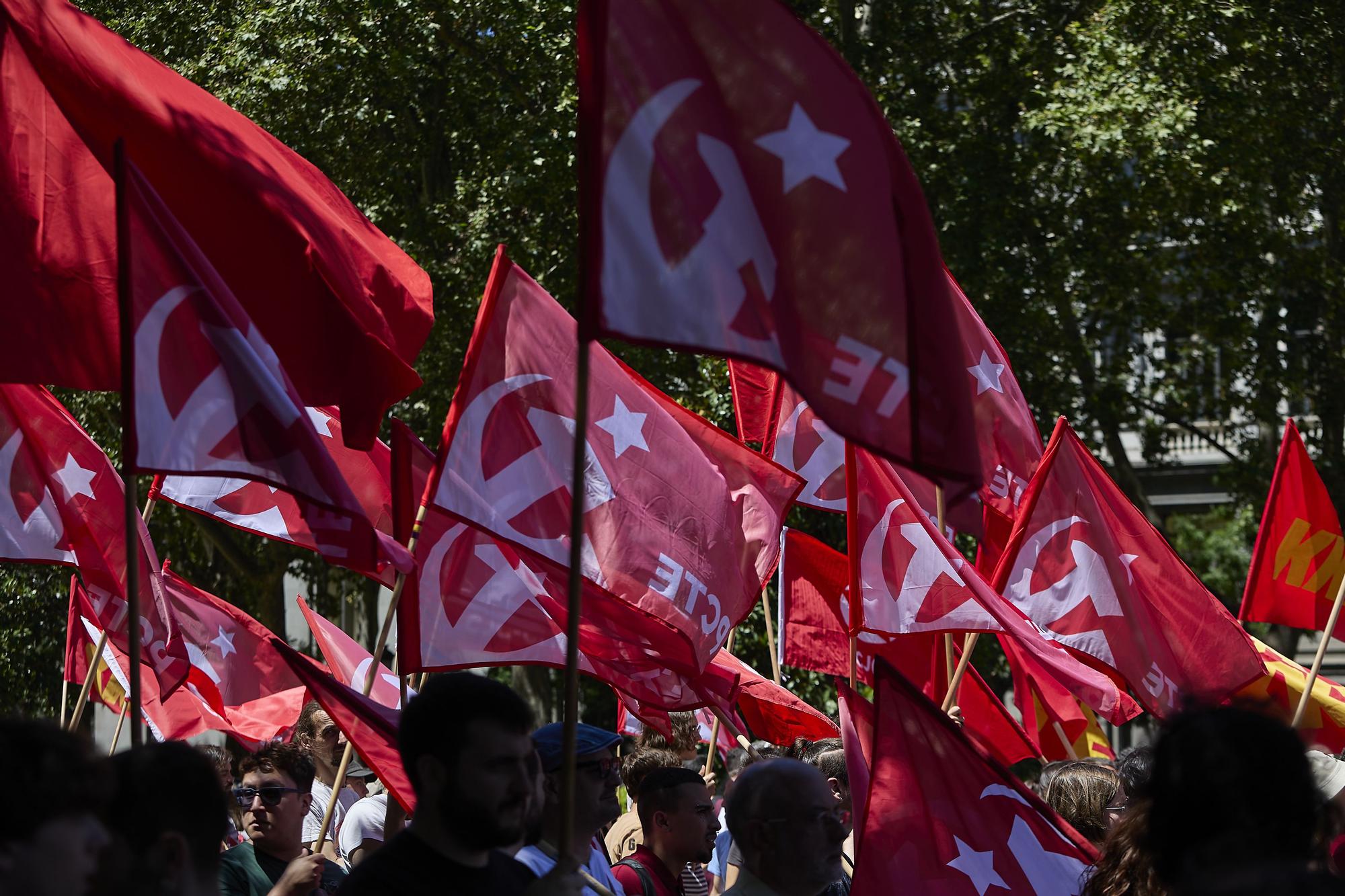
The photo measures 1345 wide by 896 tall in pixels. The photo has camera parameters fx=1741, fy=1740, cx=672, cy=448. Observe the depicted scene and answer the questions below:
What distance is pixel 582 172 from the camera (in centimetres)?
376

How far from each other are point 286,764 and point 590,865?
115 cm

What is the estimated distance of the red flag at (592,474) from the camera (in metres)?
6.12

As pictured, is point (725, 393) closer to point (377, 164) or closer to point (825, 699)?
point (825, 699)

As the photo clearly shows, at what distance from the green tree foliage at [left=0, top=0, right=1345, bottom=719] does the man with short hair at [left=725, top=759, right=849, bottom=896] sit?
37.7ft

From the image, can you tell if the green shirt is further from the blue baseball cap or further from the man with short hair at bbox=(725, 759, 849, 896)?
the man with short hair at bbox=(725, 759, 849, 896)

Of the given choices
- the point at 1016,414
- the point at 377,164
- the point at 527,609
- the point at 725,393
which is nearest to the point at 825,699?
the point at 725,393

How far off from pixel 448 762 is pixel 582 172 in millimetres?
1284

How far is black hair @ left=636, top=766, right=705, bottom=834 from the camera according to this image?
575 centimetres

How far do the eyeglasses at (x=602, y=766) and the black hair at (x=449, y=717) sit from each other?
1236 mm

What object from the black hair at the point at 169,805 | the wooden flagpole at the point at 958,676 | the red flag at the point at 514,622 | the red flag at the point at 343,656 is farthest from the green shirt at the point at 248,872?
the red flag at the point at 343,656

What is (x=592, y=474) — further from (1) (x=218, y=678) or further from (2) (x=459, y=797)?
(1) (x=218, y=678)

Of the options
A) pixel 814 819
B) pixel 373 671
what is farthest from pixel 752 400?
pixel 814 819

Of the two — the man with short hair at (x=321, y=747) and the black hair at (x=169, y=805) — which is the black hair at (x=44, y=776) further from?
the man with short hair at (x=321, y=747)

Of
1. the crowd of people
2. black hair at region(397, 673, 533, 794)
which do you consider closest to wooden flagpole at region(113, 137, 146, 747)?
the crowd of people
